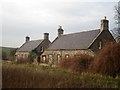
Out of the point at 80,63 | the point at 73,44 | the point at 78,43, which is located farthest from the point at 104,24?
the point at 80,63

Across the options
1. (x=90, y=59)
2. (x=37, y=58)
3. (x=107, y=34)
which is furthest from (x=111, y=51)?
(x=37, y=58)

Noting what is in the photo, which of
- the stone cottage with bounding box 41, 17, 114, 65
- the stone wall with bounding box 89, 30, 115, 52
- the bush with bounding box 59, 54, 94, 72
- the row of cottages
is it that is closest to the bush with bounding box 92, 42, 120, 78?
the bush with bounding box 59, 54, 94, 72

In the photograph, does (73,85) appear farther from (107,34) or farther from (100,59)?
(107,34)

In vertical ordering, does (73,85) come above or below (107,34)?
below

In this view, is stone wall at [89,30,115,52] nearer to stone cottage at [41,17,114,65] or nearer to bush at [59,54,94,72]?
stone cottage at [41,17,114,65]

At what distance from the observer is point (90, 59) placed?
88.4 ft

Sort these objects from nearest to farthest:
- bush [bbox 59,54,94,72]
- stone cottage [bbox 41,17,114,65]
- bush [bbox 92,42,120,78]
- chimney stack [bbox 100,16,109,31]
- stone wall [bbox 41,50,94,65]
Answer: bush [bbox 92,42,120,78]
bush [bbox 59,54,94,72]
stone cottage [bbox 41,17,114,65]
chimney stack [bbox 100,16,109,31]
stone wall [bbox 41,50,94,65]

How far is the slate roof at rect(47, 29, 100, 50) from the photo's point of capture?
121 feet

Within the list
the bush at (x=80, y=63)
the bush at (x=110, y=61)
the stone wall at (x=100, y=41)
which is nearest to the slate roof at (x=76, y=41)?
the stone wall at (x=100, y=41)

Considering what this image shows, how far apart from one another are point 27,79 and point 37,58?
1529 inches

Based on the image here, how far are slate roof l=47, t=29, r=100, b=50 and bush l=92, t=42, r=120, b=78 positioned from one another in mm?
12937

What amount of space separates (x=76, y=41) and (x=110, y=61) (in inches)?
735

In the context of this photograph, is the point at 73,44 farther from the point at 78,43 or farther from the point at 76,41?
the point at 78,43

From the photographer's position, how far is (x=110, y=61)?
22203mm
